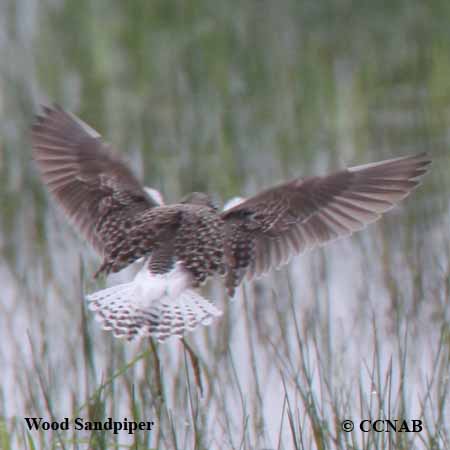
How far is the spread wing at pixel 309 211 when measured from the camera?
4.48 m

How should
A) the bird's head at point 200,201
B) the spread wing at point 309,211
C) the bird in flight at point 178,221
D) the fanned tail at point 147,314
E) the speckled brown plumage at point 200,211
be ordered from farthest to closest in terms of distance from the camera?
the bird's head at point 200,201
the spread wing at point 309,211
the speckled brown plumage at point 200,211
the bird in flight at point 178,221
the fanned tail at point 147,314

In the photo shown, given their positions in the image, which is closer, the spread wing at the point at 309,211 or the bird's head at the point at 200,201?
the spread wing at the point at 309,211

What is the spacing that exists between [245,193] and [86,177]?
6.97 feet

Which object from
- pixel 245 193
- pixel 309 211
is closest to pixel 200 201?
pixel 309 211

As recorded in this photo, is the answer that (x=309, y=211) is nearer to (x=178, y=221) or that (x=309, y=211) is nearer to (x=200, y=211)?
(x=200, y=211)

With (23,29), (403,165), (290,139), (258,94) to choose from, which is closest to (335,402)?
(403,165)

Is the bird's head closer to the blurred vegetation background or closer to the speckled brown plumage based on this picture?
the speckled brown plumage

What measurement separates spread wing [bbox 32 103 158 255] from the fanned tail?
50cm

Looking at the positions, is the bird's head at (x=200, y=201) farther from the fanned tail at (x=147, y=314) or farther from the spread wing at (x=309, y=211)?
the fanned tail at (x=147, y=314)

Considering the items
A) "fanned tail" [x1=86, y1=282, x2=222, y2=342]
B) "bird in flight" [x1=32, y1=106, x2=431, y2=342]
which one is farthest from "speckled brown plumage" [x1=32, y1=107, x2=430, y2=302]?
"fanned tail" [x1=86, y1=282, x2=222, y2=342]

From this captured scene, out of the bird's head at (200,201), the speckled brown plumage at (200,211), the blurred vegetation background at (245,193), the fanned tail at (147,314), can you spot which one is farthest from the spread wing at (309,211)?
the fanned tail at (147,314)

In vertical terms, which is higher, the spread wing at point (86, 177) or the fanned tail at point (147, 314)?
the spread wing at point (86, 177)

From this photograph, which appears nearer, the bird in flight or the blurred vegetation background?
the bird in flight

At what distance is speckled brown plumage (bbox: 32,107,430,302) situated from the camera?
168 inches
